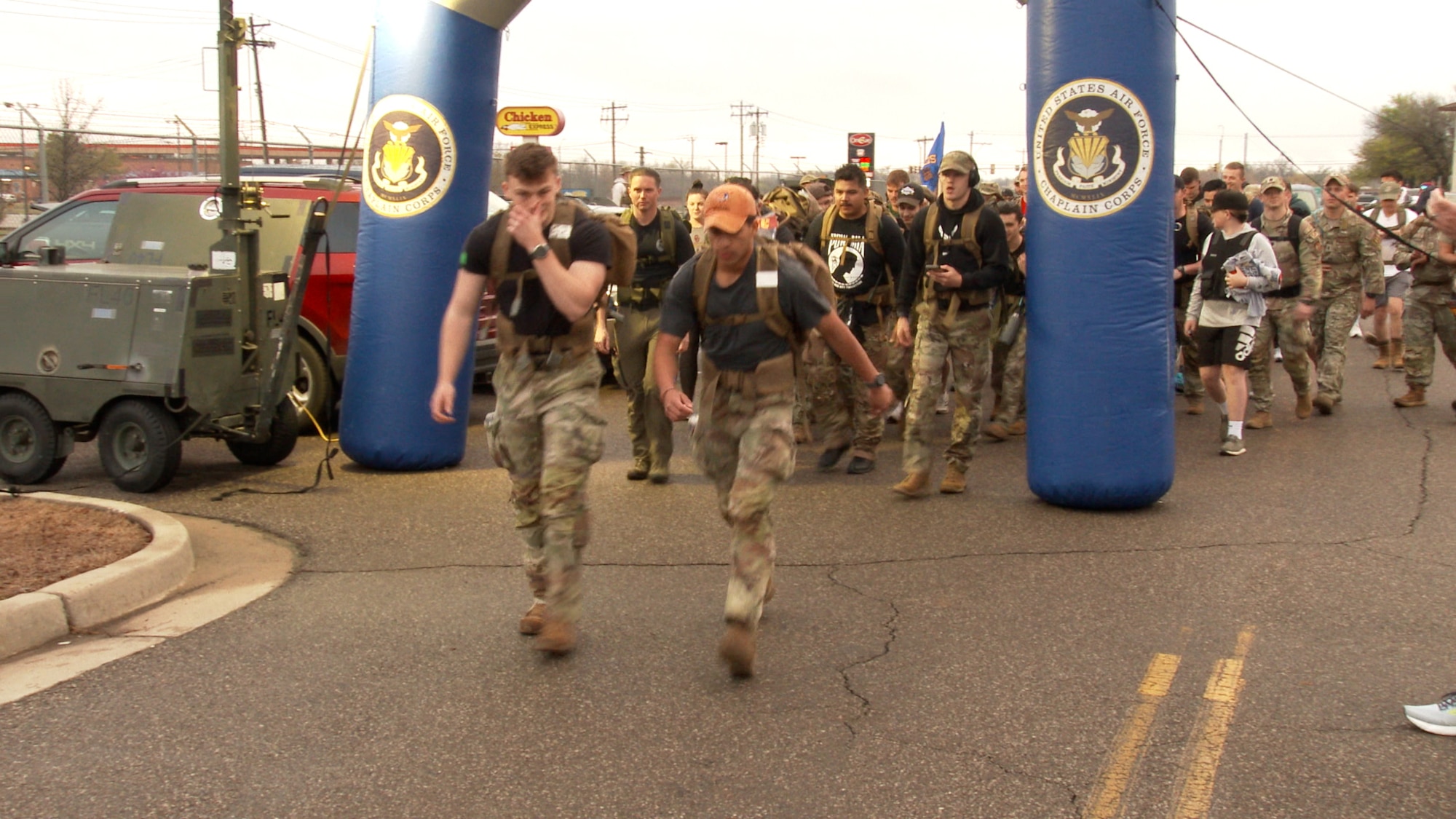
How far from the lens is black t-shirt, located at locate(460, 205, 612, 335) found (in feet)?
16.2

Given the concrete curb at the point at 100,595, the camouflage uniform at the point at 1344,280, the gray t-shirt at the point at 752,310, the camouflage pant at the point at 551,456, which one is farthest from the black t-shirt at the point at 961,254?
the camouflage uniform at the point at 1344,280

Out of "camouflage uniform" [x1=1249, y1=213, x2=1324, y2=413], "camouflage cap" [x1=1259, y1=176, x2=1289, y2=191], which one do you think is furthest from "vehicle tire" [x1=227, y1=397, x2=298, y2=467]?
"camouflage cap" [x1=1259, y1=176, x2=1289, y2=191]

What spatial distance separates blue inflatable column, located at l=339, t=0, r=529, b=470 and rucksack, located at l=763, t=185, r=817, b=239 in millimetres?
2619

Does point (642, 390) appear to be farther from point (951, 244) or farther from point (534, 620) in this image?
point (534, 620)

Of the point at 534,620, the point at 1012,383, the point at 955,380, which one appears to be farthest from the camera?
the point at 1012,383

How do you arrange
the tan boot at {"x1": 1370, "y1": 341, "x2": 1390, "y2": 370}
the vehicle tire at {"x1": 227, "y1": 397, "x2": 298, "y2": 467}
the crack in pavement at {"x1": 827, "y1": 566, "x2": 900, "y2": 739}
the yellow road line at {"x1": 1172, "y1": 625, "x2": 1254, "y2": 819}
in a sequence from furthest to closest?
the tan boot at {"x1": 1370, "y1": 341, "x2": 1390, "y2": 370} < the vehicle tire at {"x1": 227, "y1": 397, "x2": 298, "y2": 467} < the crack in pavement at {"x1": 827, "y1": 566, "x2": 900, "y2": 739} < the yellow road line at {"x1": 1172, "y1": 625, "x2": 1254, "y2": 819}

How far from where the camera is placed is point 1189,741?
405 centimetres

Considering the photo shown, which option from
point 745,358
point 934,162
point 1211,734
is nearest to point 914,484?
point 745,358

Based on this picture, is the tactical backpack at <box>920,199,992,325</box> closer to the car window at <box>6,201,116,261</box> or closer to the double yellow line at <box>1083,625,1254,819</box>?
the double yellow line at <box>1083,625,1254,819</box>

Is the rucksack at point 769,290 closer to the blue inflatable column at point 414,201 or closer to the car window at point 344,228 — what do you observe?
the blue inflatable column at point 414,201

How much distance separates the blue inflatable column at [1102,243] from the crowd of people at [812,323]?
43 cm

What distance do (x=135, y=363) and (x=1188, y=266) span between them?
8.48 meters

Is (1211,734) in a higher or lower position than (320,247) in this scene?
lower

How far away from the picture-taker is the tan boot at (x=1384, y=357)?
13961 millimetres
